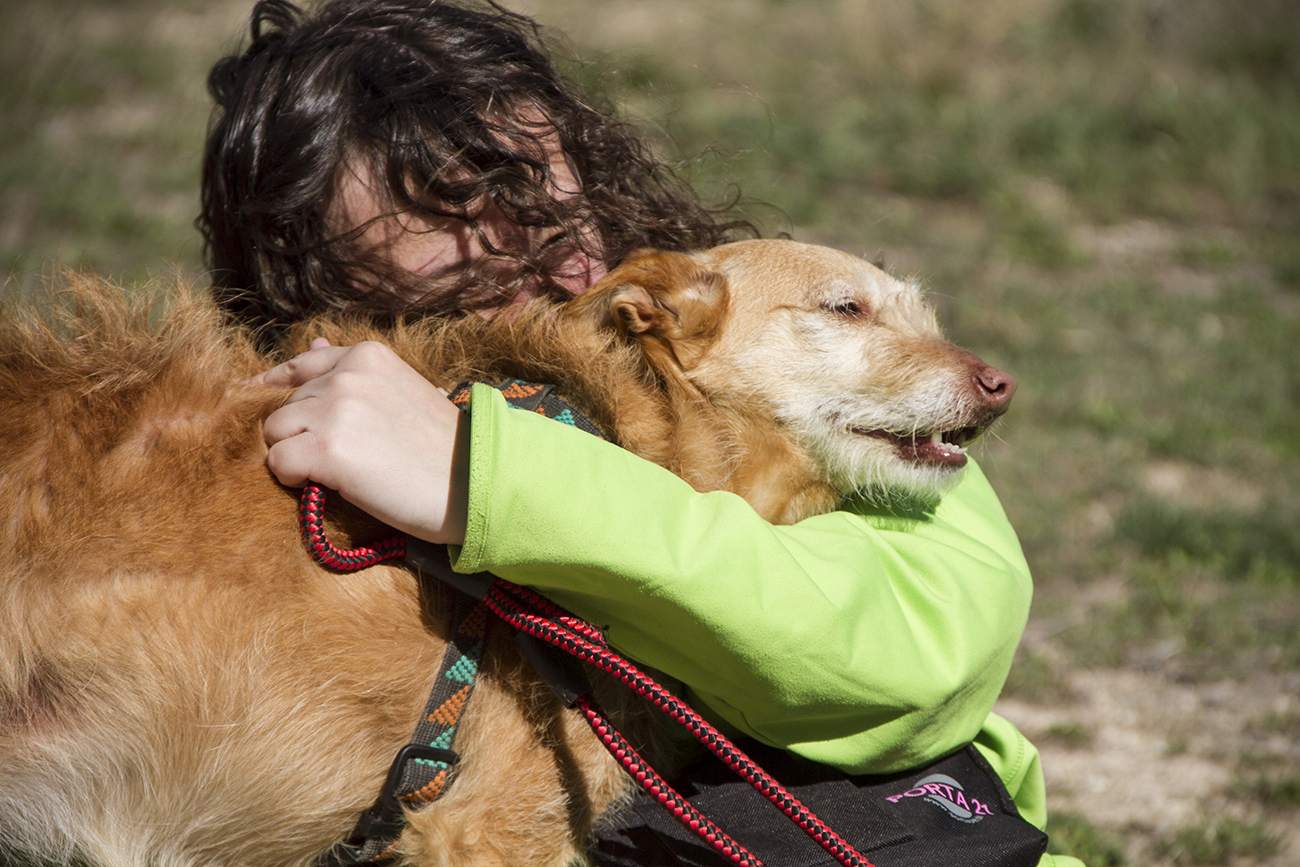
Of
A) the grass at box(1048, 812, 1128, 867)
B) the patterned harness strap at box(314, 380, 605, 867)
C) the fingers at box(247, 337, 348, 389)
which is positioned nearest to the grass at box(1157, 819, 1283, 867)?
the grass at box(1048, 812, 1128, 867)

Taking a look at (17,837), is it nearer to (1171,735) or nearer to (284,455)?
(284,455)

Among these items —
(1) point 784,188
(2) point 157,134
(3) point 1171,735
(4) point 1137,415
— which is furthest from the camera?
(1) point 784,188

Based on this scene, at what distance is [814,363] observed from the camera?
229 centimetres

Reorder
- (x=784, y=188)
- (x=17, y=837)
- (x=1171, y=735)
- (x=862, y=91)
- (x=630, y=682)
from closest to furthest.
→ (x=630, y=682), (x=17, y=837), (x=1171, y=735), (x=784, y=188), (x=862, y=91)

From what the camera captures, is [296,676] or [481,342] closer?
[296,676]

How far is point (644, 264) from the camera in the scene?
85.0 inches

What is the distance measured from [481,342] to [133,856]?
110 centimetres

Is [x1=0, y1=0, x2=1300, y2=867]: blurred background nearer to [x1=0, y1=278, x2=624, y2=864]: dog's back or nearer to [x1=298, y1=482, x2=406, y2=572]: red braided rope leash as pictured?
[x1=0, y1=278, x2=624, y2=864]: dog's back

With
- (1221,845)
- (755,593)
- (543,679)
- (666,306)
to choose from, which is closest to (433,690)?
(543,679)

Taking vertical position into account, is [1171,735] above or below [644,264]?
below

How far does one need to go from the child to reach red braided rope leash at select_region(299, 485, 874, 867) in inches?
2.2

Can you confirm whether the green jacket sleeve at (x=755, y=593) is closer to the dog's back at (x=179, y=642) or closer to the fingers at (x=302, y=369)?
Answer: the dog's back at (x=179, y=642)

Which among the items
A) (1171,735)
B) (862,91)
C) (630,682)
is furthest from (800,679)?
(862,91)

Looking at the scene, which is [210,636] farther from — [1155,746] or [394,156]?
[1155,746]
